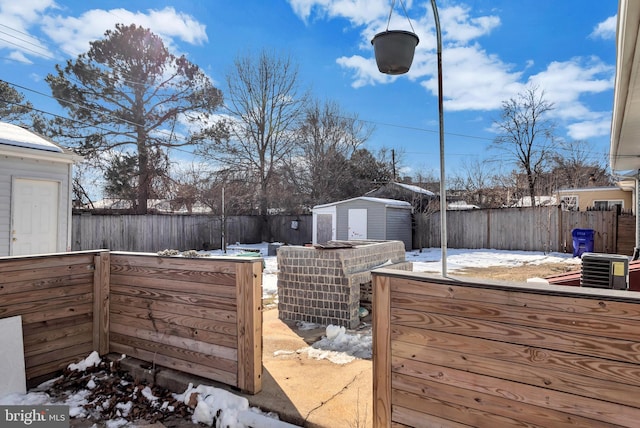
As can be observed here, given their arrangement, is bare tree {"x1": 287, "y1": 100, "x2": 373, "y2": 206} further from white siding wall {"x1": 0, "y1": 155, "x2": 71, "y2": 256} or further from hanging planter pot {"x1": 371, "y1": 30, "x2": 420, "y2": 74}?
hanging planter pot {"x1": 371, "y1": 30, "x2": 420, "y2": 74}

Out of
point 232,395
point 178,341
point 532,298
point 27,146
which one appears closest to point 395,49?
point 532,298

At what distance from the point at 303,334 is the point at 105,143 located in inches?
526

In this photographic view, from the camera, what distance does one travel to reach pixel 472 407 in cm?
167

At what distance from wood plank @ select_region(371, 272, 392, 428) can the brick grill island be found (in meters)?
2.27

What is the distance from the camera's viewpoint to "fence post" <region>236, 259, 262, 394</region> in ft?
8.47

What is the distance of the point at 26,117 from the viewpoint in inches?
508

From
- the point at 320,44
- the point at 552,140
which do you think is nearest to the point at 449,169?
the point at 552,140

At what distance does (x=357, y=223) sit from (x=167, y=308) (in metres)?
11.4

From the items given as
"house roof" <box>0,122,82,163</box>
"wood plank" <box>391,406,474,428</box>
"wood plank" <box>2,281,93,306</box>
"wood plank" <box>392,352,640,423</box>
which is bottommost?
"wood plank" <box>391,406,474,428</box>

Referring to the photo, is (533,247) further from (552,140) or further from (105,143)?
(105,143)

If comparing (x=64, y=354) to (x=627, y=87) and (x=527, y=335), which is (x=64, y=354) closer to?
(x=527, y=335)

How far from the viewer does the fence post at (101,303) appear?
11.2ft

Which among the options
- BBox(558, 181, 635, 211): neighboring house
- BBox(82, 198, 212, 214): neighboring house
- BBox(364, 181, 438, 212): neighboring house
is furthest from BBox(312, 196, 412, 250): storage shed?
BBox(558, 181, 635, 211): neighboring house

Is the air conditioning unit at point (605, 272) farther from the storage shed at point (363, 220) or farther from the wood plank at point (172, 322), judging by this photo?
the storage shed at point (363, 220)
